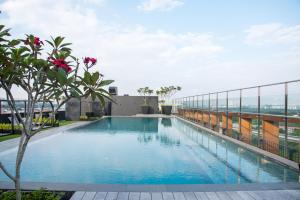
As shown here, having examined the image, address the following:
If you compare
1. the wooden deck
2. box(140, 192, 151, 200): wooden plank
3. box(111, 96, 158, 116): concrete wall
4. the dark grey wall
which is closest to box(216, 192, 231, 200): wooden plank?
the wooden deck

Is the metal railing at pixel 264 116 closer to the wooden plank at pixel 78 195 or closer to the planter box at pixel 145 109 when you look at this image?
the wooden plank at pixel 78 195

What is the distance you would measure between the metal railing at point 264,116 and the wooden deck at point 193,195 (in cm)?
197

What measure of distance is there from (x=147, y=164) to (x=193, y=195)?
2.45 m

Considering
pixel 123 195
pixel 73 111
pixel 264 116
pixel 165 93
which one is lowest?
pixel 123 195

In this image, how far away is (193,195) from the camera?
293 cm

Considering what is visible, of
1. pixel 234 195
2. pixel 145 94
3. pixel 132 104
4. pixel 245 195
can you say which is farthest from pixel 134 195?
pixel 145 94

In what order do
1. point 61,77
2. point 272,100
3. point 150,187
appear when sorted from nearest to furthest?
point 61,77 < point 150,187 < point 272,100

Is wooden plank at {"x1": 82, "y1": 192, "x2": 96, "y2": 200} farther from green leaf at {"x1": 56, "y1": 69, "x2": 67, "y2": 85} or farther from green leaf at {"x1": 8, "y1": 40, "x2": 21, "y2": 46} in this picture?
green leaf at {"x1": 8, "y1": 40, "x2": 21, "y2": 46}

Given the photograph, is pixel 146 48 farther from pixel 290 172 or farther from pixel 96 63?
pixel 96 63

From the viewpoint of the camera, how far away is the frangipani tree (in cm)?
206

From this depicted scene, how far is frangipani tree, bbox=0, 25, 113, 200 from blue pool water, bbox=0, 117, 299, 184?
2301mm

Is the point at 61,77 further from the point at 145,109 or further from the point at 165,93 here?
the point at 165,93

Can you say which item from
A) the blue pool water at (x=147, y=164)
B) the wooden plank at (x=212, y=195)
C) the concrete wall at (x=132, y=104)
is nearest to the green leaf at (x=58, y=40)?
the wooden plank at (x=212, y=195)

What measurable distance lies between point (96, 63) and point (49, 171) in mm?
3366
